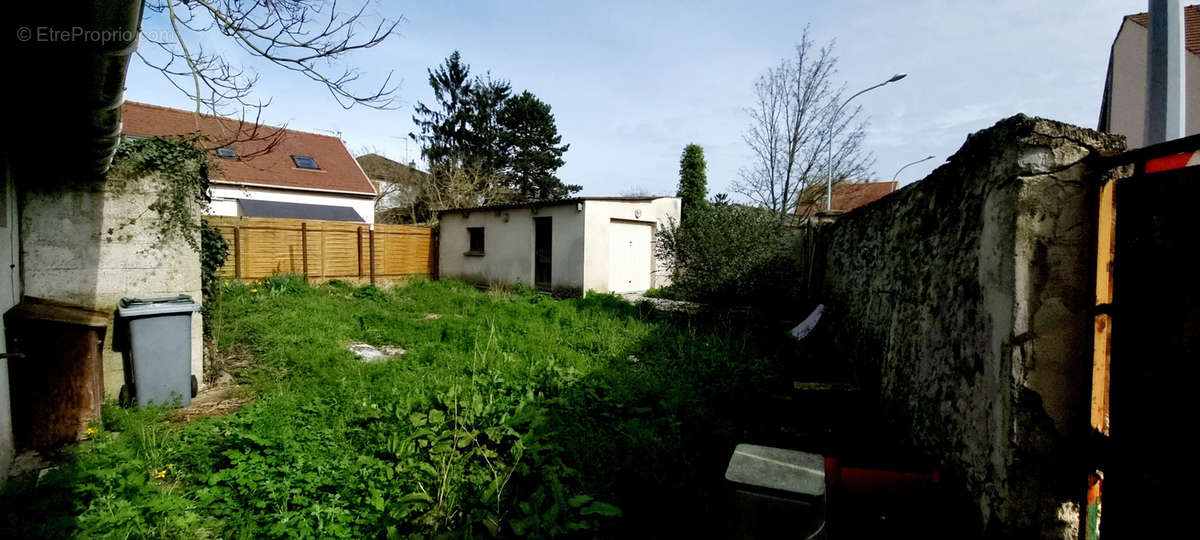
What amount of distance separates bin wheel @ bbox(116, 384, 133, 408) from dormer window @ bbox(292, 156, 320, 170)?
1808 centimetres

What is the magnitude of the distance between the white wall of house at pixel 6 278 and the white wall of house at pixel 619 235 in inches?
363

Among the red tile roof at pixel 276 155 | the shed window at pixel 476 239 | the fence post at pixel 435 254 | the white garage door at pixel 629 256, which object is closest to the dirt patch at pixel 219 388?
the white garage door at pixel 629 256

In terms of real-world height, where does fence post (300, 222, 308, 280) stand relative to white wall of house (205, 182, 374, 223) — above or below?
below

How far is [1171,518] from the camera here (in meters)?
1.59

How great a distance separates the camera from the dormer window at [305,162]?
66.0ft

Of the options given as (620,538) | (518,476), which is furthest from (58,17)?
(620,538)

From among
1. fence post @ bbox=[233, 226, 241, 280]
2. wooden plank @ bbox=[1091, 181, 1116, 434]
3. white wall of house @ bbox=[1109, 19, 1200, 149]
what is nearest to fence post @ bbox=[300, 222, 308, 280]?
fence post @ bbox=[233, 226, 241, 280]

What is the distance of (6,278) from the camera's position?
371 centimetres

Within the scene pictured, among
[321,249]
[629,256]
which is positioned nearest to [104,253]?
[321,249]

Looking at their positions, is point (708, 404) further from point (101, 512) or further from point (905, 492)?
point (101, 512)

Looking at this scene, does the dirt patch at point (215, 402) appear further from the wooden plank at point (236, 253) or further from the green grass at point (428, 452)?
the wooden plank at point (236, 253)

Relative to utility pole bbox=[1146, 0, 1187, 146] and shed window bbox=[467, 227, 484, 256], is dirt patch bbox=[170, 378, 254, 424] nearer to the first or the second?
utility pole bbox=[1146, 0, 1187, 146]

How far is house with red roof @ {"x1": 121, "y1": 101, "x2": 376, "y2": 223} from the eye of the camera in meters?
16.9

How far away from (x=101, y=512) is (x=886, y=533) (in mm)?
4138
